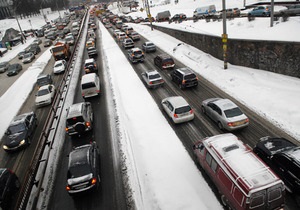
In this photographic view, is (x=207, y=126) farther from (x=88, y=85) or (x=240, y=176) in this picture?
(x=88, y=85)

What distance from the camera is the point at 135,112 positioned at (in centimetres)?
1823

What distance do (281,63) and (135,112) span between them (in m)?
13.3

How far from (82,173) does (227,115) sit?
9.41 m

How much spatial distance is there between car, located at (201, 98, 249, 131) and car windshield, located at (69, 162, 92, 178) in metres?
8.76

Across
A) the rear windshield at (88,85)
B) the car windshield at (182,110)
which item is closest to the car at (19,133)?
the rear windshield at (88,85)

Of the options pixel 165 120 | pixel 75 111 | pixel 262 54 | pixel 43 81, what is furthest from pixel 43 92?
pixel 262 54

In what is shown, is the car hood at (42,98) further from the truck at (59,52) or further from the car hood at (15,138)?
the truck at (59,52)

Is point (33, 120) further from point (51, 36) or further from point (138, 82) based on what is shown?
point (51, 36)

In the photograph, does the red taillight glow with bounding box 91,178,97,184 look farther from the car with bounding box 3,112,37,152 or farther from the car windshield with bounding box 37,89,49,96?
the car windshield with bounding box 37,89,49,96

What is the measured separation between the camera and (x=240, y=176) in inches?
313

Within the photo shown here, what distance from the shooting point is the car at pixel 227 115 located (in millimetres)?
13584

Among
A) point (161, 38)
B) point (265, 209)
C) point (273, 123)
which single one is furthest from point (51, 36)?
point (265, 209)

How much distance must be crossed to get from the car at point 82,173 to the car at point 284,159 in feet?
28.0

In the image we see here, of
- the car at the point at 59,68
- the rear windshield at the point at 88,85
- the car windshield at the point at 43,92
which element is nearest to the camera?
the rear windshield at the point at 88,85
